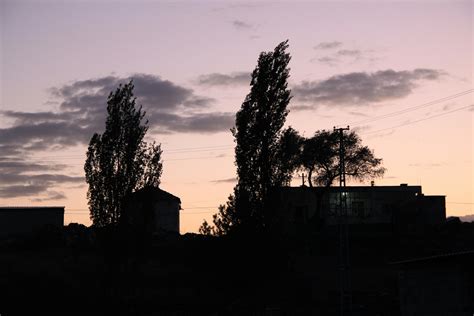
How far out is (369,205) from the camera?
85062mm

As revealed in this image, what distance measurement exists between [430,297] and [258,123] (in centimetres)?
1912

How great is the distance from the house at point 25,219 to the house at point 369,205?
2881 cm

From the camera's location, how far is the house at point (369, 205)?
3226 inches

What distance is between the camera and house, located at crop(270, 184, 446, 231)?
81.9m

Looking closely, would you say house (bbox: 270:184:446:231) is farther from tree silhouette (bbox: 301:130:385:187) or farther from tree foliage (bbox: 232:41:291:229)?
tree foliage (bbox: 232:41:291:229)

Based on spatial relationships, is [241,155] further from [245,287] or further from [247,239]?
[245,287]

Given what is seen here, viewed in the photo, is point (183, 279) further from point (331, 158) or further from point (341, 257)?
point (331, 158)

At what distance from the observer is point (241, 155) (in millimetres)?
49656

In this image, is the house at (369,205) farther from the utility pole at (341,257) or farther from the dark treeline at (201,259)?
the utility pole at (341,257)

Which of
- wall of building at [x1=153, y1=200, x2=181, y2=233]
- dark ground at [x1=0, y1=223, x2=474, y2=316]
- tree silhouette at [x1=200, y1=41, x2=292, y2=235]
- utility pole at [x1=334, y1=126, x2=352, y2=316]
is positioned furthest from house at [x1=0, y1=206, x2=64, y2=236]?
utility pole at [x1=334, y1=126, x2=352, y2=316]

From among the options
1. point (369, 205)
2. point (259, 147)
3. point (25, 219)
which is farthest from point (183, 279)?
point (369, 205)

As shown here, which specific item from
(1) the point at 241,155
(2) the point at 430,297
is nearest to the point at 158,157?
(1) the point at 241,155

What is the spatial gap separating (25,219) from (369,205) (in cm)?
4273

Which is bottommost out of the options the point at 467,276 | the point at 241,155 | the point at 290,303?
the point at 290,303
